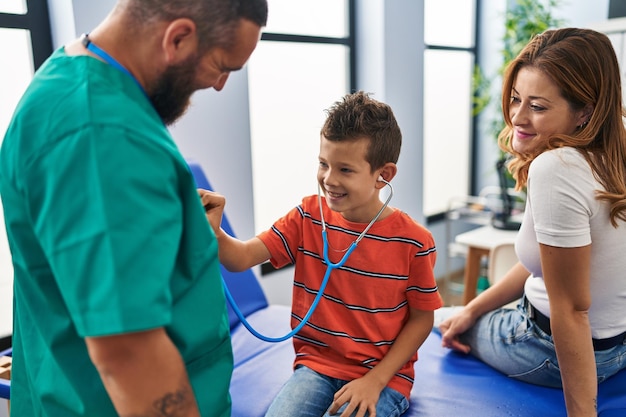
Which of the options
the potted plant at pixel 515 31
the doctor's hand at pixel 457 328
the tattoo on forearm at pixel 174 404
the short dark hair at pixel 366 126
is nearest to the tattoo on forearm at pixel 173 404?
the tattoo on forearm at pixel 174 404

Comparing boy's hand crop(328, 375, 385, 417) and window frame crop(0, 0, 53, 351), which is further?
window frame crop(0, 0, 53, 351)

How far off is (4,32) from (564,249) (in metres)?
1.80

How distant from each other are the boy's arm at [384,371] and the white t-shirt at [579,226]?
11.7 inches

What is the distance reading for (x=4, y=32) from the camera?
182cm

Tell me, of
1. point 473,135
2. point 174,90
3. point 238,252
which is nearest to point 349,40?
point 473,135

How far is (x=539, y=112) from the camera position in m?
1.25

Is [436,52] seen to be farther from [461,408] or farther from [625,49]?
[461,408]

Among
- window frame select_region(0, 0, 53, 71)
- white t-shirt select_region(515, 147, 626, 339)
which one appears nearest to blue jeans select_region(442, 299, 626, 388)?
white t-shirt select_region(515, 147, 626, 339)

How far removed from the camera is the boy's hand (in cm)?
117

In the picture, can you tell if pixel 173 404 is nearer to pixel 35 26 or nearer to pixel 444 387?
pixel 444 387

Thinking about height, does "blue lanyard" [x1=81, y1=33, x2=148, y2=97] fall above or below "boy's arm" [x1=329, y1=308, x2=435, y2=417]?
above

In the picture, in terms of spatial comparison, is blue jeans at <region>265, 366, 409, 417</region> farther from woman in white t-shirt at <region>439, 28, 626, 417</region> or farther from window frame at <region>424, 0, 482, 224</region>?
window frame at <region>424, 0, 482, 224</region>

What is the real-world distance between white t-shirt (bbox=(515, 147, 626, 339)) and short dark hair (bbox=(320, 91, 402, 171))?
0.32 m

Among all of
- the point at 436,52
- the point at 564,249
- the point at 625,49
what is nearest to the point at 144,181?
the point at 564,249
